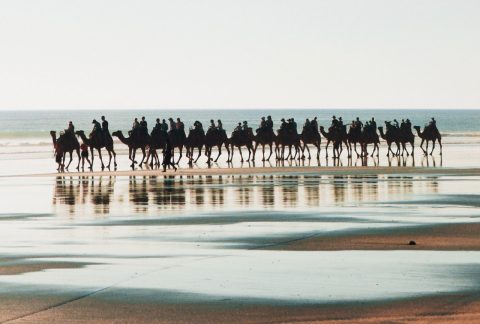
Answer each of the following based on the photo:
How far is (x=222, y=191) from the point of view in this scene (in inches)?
1226

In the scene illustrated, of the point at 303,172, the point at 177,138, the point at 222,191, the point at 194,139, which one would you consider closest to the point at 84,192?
the point at 222,191

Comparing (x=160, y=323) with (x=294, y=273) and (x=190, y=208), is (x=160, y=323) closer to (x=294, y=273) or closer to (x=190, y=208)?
(x=294, y=273)

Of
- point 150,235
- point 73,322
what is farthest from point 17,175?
point 73,322

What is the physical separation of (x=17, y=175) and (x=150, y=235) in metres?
24.7

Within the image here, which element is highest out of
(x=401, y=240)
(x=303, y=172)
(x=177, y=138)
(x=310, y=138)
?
(x=177, y=138)

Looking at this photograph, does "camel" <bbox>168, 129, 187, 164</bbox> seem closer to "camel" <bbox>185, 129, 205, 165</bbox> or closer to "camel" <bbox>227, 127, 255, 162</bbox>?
"camel" <bbox>185, 129, 205, 165</bbox>

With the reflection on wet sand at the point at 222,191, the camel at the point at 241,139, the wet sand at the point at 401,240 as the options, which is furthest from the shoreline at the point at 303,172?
the wet sand at the point at 401,240

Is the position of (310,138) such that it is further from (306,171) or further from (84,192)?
(84,192)

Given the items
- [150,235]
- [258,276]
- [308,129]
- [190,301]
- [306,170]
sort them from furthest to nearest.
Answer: [308,129] < [306,170] < [150,235] < [258,276] < [190,301]

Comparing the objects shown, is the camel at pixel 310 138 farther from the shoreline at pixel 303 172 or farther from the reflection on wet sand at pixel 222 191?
the reflection on wet sand at pixel 222 191

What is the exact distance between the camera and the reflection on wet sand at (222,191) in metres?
26.0

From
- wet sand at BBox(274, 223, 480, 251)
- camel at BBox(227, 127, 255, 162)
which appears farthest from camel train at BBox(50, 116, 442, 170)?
wet sand at BBox(274, 223, 480, 251)

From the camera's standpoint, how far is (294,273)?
45.4 ft

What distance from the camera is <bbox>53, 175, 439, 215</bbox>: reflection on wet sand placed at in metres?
26.0
